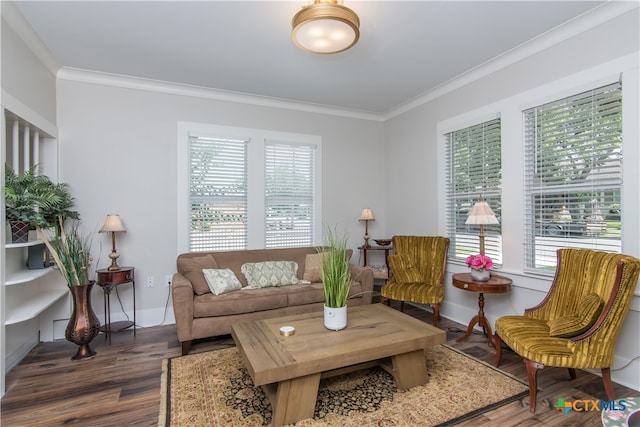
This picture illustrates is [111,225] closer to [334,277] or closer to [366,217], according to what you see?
[334,277]

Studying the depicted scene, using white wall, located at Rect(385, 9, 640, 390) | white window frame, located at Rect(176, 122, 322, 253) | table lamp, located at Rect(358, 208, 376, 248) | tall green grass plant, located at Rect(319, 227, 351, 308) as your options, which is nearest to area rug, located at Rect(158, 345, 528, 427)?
tall green grass plant, located at Rect(319, 227, 351, 308)

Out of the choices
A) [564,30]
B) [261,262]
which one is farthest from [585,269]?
[261,262]

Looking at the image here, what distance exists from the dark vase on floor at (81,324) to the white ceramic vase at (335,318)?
2121mm

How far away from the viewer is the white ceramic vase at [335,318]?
228cm

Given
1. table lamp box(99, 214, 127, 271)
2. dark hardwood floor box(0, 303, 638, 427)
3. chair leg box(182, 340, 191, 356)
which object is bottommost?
dark hardwood floor box(0, 303, 638, 427)

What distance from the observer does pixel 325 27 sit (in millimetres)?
2104

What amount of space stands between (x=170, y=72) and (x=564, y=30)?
3708 mm

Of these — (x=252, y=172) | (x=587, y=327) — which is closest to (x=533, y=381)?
(x=587, y=327)

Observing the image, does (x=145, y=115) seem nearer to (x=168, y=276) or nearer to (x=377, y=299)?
(x=168, y=276)

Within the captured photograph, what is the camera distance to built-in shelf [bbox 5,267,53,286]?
239cm

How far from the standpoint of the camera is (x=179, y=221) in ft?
12.4

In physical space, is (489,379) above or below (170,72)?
below

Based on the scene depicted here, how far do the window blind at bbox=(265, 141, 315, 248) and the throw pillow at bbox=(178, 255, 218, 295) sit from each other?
3.09 feet

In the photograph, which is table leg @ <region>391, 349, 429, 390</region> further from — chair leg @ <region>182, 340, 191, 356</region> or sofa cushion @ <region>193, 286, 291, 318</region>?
chair leg @ <region>182, 340, 191, 356</region>
